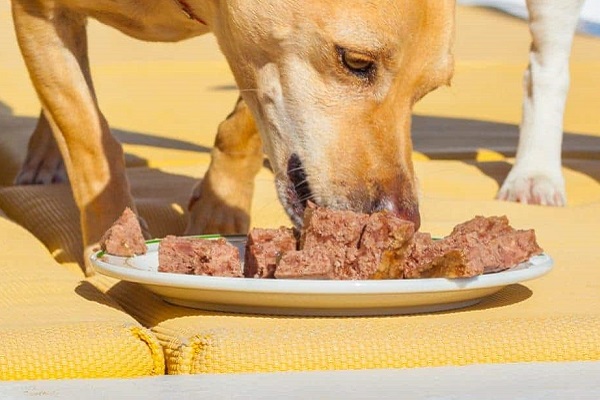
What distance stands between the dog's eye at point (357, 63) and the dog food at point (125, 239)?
18.6 inches

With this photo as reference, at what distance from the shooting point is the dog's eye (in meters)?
2.40

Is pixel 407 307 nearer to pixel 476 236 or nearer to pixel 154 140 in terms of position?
pixel 476 236

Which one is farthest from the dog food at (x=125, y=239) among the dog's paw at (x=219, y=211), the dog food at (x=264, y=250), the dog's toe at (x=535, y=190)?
the dog's toe at (x=535, y=190)

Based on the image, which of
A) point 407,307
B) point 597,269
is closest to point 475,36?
point 597,269

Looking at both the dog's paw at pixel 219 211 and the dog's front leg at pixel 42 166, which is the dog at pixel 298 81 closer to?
the dog's paw at pixel 219 211

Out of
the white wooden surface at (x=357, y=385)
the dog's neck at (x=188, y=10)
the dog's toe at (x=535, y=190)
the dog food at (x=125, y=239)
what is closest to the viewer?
the white wooden surface at (x=357, y=385)

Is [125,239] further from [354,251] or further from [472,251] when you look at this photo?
[472,251]

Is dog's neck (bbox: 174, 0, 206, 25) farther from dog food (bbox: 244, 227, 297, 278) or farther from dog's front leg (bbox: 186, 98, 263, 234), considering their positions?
dog food (bbox: 244, 227, 297, 278)

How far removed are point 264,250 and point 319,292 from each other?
0.76 feet

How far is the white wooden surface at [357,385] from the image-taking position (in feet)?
5.52

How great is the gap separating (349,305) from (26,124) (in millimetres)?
3062

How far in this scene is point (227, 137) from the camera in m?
3.30

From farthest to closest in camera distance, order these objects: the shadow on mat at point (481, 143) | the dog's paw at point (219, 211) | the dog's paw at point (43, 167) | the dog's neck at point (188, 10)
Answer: the shadow on mat at point (481, 143) → the dog's paw at point (43, 167) → the dog's paw at point (219, 211) → the dog's neck at point (188, 10)

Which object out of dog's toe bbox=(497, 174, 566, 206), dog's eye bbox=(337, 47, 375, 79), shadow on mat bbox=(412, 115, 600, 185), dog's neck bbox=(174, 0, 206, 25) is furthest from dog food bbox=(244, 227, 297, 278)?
shadow on mat bbox=(412, 115, 600, 185)
